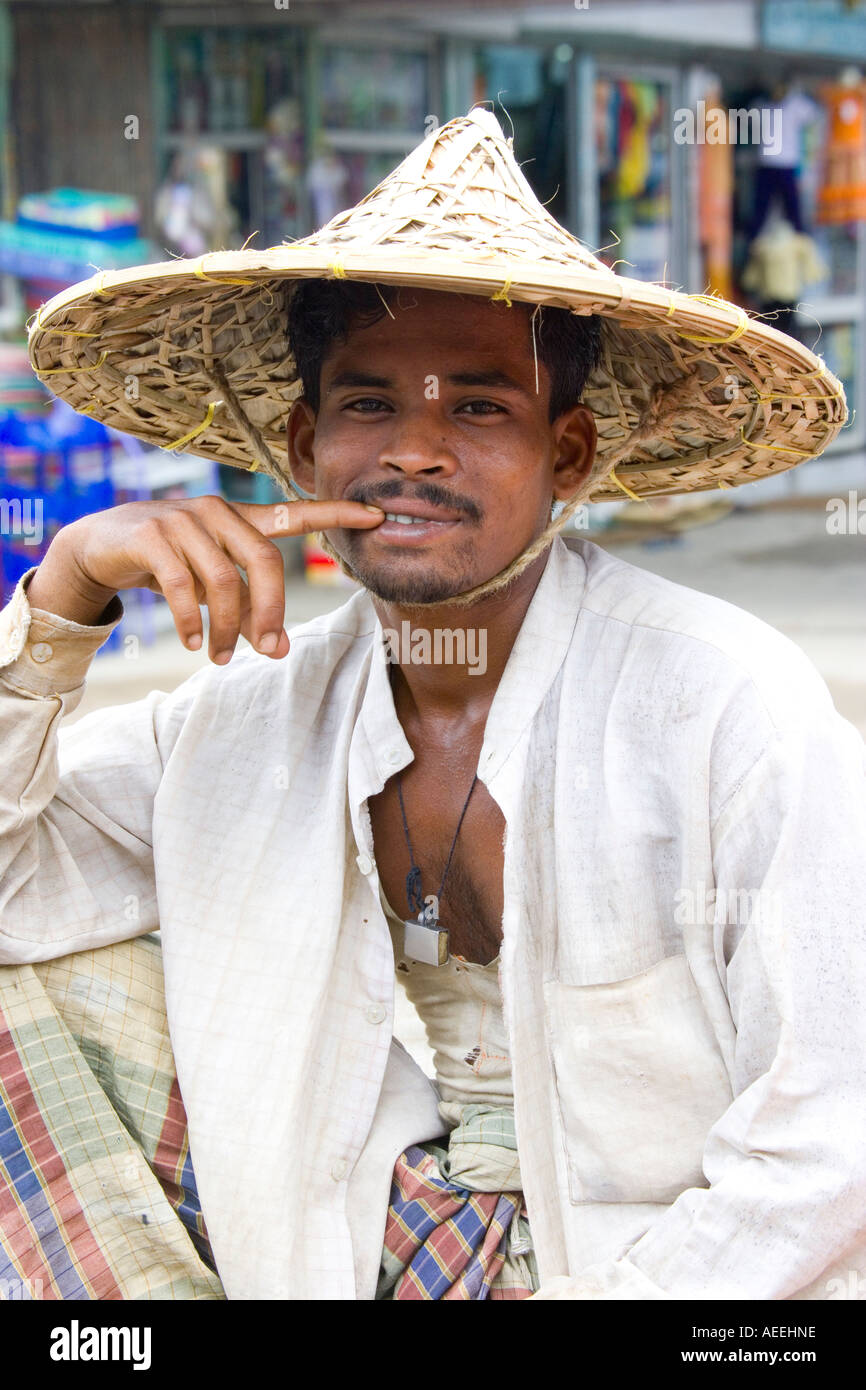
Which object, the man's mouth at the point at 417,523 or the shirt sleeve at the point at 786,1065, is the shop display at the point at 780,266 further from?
the shirt sleeve at the point at 786,1065

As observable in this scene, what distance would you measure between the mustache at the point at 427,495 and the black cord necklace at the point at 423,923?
0.41 m

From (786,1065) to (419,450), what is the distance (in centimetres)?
92

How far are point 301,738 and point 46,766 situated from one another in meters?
0.40

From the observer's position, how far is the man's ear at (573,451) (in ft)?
7.59

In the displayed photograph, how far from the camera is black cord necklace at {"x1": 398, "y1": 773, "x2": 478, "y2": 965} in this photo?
2.24 metres

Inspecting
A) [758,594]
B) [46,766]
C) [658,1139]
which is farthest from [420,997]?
[758,594]

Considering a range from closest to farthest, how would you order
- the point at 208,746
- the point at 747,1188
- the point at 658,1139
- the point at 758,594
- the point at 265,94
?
1. the point at 747,1188
2. the point at 658,1139
3. the point at 208,746
4. the point at 758,594
5. the point at 265,94

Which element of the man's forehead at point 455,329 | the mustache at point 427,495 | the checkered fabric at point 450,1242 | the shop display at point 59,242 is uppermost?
the shop display at point 59,242

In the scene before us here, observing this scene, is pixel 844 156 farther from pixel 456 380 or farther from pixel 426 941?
pixel 426 941

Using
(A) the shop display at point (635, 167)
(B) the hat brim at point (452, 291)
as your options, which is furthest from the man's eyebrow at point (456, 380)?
Answer: (A) the shop display at point (635, 167)

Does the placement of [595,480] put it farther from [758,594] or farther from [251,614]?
[758,594]

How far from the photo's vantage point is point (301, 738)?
93.1 inches

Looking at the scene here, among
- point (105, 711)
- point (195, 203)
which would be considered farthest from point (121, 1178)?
point (195, 203)

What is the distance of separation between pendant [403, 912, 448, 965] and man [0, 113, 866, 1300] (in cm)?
1
